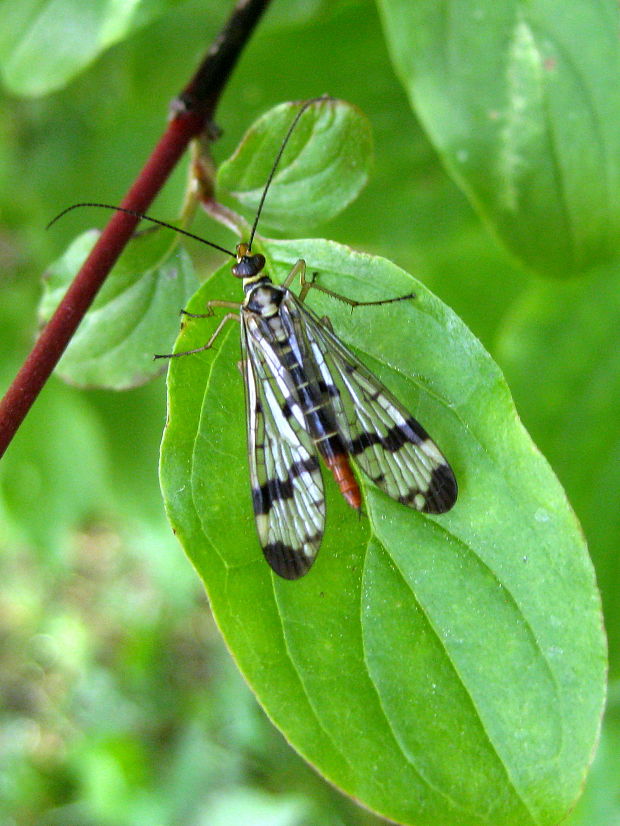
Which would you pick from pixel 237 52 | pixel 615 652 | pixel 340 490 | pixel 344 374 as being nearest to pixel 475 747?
pixel 340 490

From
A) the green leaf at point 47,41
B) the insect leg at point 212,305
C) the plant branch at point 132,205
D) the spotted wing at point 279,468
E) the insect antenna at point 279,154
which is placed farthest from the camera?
the green leaf at point 47,41

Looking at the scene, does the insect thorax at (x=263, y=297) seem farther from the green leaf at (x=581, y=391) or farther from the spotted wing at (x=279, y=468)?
the green leaf at (x=581, y=391)

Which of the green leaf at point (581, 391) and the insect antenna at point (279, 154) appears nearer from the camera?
the insect antenna at point (279, 154)

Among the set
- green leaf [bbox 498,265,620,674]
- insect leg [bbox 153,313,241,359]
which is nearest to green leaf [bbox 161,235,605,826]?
insect leg [bbox 153,313,241,359]

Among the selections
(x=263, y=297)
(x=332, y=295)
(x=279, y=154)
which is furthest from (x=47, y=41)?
(x=332, y=295)

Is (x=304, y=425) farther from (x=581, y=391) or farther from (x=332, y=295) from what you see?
(x=581, y=391)

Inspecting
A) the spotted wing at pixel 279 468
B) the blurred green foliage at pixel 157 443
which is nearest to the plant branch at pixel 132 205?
the blurred green foliage at pixel 157 443
